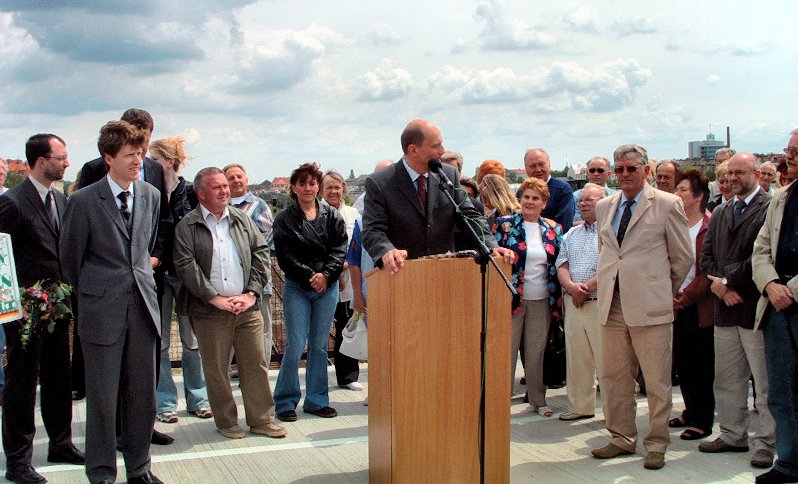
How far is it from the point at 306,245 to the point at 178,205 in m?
1.14

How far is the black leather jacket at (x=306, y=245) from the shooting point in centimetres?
721

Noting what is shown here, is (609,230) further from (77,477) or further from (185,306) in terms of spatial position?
(77,477)

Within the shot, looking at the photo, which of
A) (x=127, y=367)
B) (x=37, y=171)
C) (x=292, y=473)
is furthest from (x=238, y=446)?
(x=37, y=171)

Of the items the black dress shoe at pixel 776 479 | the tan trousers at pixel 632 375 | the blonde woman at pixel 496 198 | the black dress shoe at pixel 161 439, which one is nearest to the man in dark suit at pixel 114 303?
the black dress shoe at pixel 161 439

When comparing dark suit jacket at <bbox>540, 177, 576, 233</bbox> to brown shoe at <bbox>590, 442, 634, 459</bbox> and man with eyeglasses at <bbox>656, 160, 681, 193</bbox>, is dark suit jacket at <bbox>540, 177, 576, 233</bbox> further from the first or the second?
brown shoe at <bbox>590, 442, 634, 459</bbox>

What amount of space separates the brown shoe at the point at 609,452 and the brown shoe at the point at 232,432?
2734 millimetres

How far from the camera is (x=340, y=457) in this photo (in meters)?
6.08

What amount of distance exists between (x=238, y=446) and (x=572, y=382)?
290 cm

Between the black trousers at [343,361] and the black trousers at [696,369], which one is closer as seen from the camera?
the black trousers at [696,369]

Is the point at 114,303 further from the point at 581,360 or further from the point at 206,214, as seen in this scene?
the point at 581,360

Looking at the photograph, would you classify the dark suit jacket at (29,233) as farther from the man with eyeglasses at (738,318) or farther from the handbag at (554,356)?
the man with eyeglasses at (738,318)

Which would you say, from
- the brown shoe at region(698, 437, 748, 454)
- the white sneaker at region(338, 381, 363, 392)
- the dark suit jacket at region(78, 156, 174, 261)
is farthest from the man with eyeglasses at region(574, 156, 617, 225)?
the dark suit jacket at region(78, 156, 174, 261)

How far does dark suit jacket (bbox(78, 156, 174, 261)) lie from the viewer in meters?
6.39

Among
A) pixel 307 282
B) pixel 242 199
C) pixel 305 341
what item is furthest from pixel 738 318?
pixel 242 199
